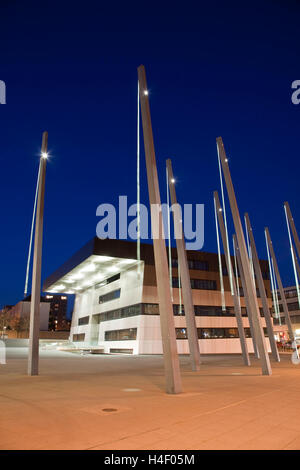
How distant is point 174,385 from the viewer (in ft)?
30.3

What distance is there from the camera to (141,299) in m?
36.9

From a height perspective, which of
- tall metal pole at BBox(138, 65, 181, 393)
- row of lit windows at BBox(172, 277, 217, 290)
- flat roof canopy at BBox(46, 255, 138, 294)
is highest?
flat roof canopy at BBox(46, 255, 138, 294)

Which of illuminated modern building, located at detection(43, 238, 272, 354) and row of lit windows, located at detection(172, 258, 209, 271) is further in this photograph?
row of lit windows, located at detection(172, 258, 209, 271)

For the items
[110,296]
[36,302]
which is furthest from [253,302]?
[110,296]

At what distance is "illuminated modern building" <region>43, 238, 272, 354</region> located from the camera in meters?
36.9

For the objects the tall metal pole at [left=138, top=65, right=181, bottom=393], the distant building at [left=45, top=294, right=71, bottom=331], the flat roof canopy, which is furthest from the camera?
Result: the distant building at [left=45, top=294, right=71, bottom=331]

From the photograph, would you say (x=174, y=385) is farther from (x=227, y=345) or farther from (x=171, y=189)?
(x=227, y=345)

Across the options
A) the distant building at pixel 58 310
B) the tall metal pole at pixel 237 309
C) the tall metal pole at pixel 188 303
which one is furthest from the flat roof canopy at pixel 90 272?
the distant building at pixel 58 310

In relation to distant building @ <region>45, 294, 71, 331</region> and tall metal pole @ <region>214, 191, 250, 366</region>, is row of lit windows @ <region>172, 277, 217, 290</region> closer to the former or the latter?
tall metal pole @ <region>214, 191, 250, 366</region>

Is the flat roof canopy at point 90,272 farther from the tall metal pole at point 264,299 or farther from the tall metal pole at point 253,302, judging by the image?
the tall metal pole at point 253,302

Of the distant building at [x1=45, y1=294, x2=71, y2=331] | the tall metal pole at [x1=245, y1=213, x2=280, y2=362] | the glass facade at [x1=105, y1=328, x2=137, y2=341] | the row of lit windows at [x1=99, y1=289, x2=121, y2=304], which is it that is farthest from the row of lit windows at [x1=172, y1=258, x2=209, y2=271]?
the distant building at [x1=45, y1=294, x2=71, y2=331]

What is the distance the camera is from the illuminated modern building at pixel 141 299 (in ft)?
121

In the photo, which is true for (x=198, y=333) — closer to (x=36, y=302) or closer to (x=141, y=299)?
(x=141, y=299)

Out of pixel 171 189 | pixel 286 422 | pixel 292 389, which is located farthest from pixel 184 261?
pixel 286 422
